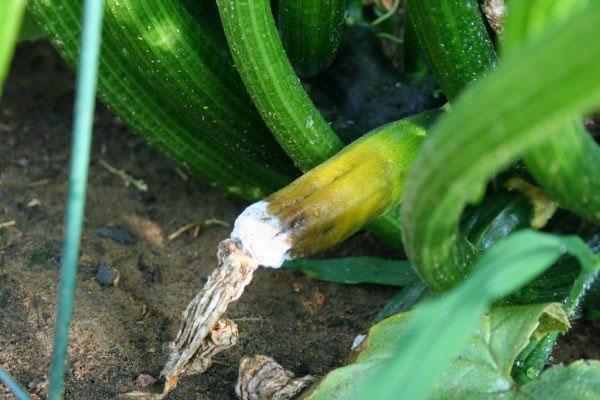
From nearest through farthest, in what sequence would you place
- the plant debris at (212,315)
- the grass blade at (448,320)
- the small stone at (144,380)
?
the grass blade at (448,320) < the plant debris at (212,315) < the small stone at (144,380)

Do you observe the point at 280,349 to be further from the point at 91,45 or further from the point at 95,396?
the point at 91,45

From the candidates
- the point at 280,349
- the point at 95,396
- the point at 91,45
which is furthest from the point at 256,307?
the point at 91,45

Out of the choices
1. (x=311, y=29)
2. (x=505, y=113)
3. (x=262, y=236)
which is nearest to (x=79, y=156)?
(x=262, y=236)

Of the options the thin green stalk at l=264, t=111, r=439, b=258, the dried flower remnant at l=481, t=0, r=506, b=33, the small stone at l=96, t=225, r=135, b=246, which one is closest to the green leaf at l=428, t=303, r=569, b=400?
the thin green stalk at l=264, t=111, r=439, b=258

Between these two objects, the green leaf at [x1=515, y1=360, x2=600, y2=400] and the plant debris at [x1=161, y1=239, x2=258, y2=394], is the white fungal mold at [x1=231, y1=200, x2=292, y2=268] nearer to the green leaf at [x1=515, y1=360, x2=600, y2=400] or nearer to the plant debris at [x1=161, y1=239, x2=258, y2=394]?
the plant debris at [x1=161, y1=239, x2=258, y2=394]

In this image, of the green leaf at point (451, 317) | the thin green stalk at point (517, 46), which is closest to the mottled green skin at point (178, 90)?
the thin green stalk at point (517, 46)

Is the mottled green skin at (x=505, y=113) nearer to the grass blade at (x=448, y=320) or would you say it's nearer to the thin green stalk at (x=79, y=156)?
the grass blade at (x=448, y=320)
